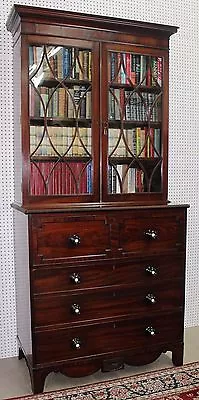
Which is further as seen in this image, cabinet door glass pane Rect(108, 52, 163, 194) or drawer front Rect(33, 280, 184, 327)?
cabinet door glass pane Rect(108, 52, 163, 194)

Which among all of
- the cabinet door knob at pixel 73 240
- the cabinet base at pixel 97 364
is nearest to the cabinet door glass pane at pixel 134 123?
Result: the cabinet door knob at pixel 73 240

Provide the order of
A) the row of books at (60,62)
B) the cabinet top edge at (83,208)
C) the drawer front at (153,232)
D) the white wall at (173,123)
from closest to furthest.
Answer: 1. the cabinet top edge at (83,208)
2. the row of books at (60,62)
3. the drawer front at (153,232)
4. the white wall at (173,123)

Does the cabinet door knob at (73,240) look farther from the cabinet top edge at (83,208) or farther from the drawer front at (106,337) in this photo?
the drawer front at (106,337)

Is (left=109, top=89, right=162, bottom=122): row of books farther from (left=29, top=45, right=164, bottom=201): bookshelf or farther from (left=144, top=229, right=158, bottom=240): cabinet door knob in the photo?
(left=144, top=229, right=158, bottom=240): cabinet door knob

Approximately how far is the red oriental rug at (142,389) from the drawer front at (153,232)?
694mm

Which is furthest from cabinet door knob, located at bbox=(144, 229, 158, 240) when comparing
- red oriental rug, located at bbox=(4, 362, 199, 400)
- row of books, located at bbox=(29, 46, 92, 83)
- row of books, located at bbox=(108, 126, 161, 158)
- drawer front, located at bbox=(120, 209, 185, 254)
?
row of books, located at bbox=(29, 46, 92, 83)

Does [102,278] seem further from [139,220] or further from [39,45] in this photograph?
[39,45]

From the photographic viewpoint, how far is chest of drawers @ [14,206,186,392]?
212cm

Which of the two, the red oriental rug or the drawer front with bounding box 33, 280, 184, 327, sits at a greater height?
the drawer front with bounding box 33, 280, 184, 327

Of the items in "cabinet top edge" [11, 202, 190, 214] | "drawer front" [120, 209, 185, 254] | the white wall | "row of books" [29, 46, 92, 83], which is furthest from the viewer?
the white wall

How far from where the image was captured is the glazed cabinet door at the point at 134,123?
2342mm

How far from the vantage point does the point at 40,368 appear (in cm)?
214

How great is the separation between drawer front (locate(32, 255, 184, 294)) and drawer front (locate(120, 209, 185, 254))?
0.07 m

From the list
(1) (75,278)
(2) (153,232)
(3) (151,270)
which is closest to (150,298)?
(3) (151,270)
